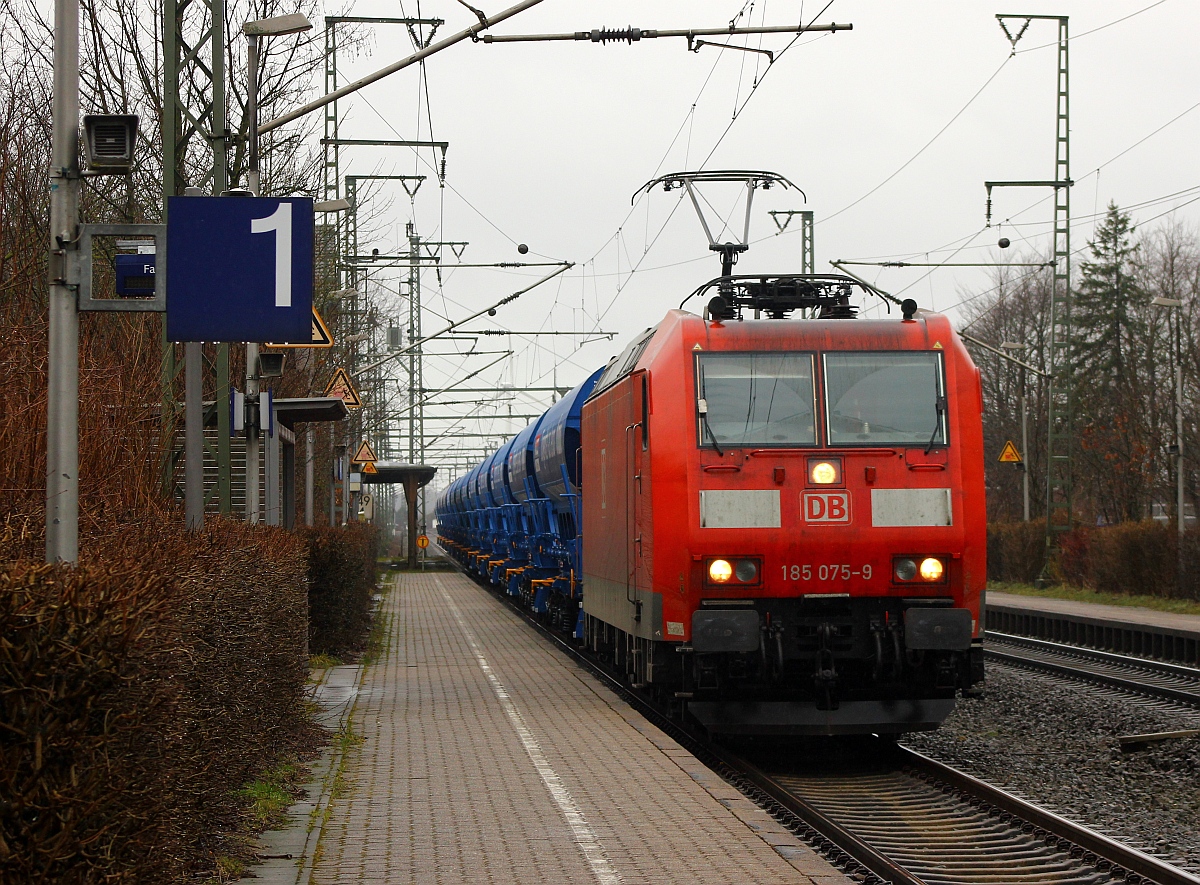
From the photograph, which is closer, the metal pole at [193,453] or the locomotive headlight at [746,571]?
the locomotive headlight at [746,571]

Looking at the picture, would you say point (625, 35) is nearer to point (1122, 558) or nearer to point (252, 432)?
point (252, 432)

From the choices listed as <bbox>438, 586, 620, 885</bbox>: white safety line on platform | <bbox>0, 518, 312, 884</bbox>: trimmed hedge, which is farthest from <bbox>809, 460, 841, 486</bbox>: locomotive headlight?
<bbox>0, 518, 312, 884</bbox>: trimmed hedge

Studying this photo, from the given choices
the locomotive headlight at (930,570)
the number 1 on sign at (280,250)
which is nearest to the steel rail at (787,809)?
the locomotive headlight at (930,570)

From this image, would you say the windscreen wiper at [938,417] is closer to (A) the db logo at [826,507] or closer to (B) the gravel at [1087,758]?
(A) the db logo at [826,507]

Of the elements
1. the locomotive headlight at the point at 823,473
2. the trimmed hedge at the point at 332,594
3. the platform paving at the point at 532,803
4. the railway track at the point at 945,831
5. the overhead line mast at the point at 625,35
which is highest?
the overhead line mast at the point at 625,35

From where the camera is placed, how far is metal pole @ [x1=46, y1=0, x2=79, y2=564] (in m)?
6.64

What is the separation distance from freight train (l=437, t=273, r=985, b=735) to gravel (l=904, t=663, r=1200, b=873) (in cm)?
117

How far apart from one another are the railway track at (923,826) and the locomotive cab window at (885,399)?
242 cm

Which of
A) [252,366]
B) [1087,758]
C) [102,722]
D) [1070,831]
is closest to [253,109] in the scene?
[252,366]

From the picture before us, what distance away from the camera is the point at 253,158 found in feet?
50.7

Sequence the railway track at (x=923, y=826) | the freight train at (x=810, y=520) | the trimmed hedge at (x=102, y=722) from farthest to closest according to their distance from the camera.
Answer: the freight train at (x=810, y=520), the railway track at (x=923, y=826), the trimmed hedge at (x=102, y=722)

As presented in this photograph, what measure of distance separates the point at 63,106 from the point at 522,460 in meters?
19.5

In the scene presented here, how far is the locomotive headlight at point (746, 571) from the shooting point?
10344mm

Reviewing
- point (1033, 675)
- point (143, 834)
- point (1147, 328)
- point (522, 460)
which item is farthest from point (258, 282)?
point (1147, 328)
